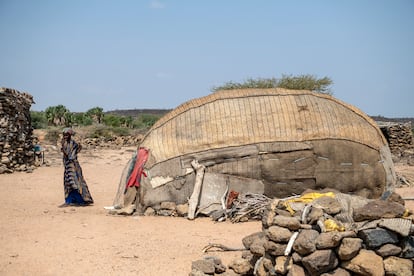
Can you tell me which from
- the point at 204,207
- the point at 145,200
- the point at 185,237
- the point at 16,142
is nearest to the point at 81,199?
the point at 145,200

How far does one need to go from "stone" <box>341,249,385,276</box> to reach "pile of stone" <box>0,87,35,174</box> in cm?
1501

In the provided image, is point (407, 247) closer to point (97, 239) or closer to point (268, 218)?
point (268, 218)

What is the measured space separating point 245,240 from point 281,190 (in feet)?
12.2

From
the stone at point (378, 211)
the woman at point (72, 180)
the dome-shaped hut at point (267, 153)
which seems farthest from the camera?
the woman at point (72, 180)

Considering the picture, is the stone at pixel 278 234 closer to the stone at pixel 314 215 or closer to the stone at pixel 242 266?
the stone at pixel 314 215

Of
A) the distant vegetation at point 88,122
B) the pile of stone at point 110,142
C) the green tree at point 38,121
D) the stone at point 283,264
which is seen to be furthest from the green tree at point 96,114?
the stone at point 283,264

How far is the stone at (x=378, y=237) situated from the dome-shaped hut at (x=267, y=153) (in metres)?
4.97

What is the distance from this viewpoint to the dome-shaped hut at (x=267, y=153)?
10258 millimetres

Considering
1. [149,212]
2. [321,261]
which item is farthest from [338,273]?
[149,212]

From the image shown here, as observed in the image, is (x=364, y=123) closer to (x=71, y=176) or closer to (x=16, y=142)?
(x=71, y=176)

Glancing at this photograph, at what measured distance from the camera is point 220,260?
6578 mm

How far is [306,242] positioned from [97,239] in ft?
14.0

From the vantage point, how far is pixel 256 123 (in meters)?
10.5

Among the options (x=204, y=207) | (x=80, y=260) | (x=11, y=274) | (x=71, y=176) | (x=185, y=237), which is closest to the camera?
(x=11, y=274)
